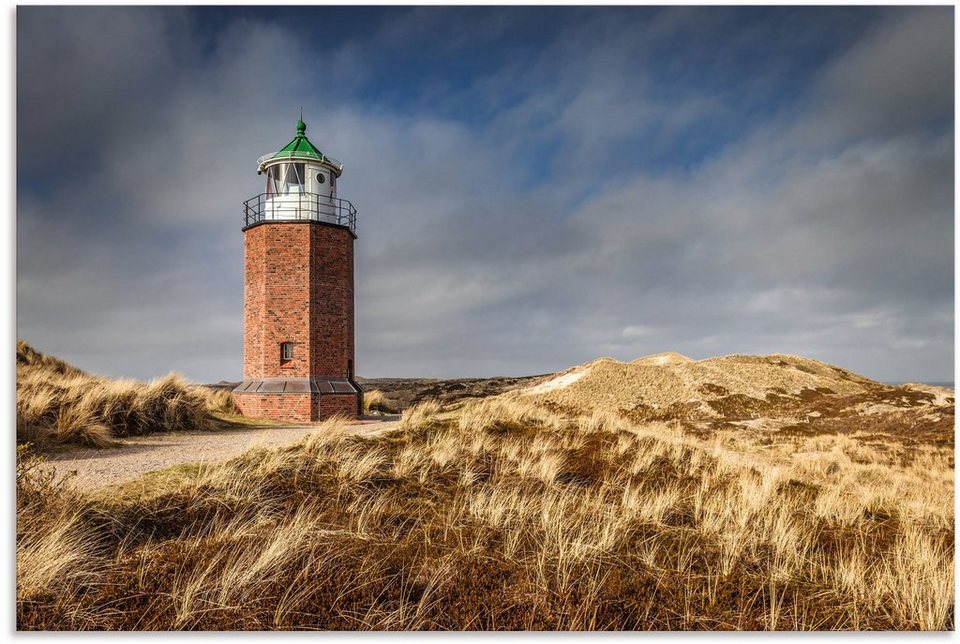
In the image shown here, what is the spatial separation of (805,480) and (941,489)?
7.53 ft

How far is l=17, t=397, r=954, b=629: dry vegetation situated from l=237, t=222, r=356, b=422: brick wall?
9.21 m

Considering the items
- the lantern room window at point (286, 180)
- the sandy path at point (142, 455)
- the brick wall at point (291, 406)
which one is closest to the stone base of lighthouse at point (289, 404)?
the brick wall at point (291, 406)

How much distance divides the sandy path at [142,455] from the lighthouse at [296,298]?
4.36 m

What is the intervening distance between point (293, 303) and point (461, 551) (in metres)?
13.7

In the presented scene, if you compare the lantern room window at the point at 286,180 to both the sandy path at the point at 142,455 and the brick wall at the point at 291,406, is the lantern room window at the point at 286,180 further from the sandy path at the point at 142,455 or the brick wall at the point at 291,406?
the sandy path at the point at 142,455

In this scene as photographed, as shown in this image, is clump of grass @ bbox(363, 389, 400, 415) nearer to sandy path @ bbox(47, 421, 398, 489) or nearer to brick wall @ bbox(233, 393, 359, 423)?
brick wall @ bbox(233, 393, 359, 423)

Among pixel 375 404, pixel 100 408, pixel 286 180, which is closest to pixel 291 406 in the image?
pixel 100 408

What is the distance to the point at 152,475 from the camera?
260 inches

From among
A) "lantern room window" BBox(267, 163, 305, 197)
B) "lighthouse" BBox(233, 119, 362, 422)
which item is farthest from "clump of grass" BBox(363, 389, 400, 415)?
"lantern room window" BBox(267, 163, 305, 197)

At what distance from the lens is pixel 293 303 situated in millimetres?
16453

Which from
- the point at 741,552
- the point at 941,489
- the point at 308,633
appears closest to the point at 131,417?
the point at 308,633

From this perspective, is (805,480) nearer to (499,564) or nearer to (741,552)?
(741,552)

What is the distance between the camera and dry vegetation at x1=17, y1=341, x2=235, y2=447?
943cm

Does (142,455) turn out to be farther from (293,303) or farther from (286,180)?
(286,180)
